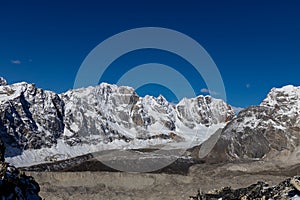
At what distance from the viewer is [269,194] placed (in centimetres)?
3288

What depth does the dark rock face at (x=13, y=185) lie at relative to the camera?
22.8 m

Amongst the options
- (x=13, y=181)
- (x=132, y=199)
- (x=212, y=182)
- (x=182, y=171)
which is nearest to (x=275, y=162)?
(x=182, y=171)

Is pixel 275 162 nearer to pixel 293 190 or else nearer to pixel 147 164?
pixel 147 164

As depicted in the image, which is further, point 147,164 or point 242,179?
point 147,164

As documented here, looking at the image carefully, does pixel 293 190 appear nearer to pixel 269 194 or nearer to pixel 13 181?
pixel 269 194

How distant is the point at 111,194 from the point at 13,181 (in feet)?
286

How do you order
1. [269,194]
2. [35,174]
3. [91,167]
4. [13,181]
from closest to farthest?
1. [13,181]
2. [269,194]
3. [35,174]
4. [91,167]

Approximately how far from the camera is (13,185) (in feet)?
78.4

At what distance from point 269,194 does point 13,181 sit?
1840 centimetres

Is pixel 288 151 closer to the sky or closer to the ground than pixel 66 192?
closer to the sky

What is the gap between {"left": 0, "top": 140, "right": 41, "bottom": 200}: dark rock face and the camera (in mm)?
22844

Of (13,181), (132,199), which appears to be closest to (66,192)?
(132,199)

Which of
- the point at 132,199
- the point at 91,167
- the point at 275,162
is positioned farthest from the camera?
the point at 91,167

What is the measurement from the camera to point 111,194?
10994 cm
